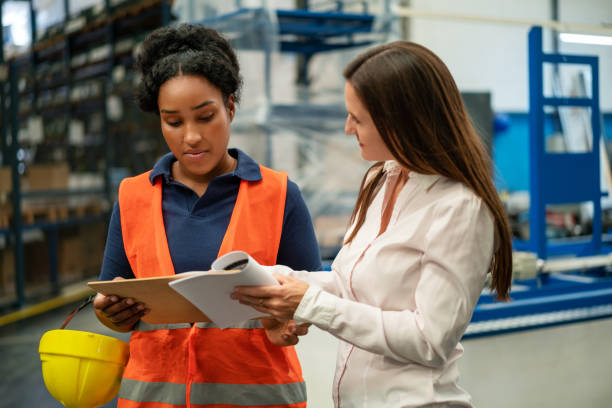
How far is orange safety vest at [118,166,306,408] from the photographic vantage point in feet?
4.41

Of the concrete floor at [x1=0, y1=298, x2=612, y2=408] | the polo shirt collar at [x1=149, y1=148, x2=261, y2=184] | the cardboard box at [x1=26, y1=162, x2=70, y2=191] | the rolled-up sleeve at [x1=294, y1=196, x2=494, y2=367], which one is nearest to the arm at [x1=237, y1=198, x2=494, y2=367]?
the rolled-up sleeve at [x1=294, y1=196, x2=494, y2=367]

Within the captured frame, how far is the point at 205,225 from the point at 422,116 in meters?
0.63

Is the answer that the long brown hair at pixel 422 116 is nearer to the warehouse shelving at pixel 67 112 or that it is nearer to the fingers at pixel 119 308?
the fingers at pixel 119 308

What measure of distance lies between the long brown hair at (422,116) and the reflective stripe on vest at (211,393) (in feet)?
2.27

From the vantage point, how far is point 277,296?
3.66ft

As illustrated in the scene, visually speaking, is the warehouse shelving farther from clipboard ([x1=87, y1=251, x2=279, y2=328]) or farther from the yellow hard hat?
clipboard ([x1=87, y1=251, x2=279, y2=328])

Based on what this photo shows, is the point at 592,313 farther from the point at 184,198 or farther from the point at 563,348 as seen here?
the point at 184,198

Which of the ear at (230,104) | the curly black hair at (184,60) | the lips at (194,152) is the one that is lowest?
the lips at (194,152)

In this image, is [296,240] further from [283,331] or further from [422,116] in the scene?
[422,116]

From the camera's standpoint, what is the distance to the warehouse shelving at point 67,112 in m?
5.57

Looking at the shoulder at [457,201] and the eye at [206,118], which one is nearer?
the shoulder at [457,201]

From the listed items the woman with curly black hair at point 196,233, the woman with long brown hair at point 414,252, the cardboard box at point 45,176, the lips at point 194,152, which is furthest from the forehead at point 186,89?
the cardboard box at point 45,176

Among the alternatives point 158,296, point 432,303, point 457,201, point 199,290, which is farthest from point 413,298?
point 158,296

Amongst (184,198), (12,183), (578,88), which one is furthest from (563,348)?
(12,183)
